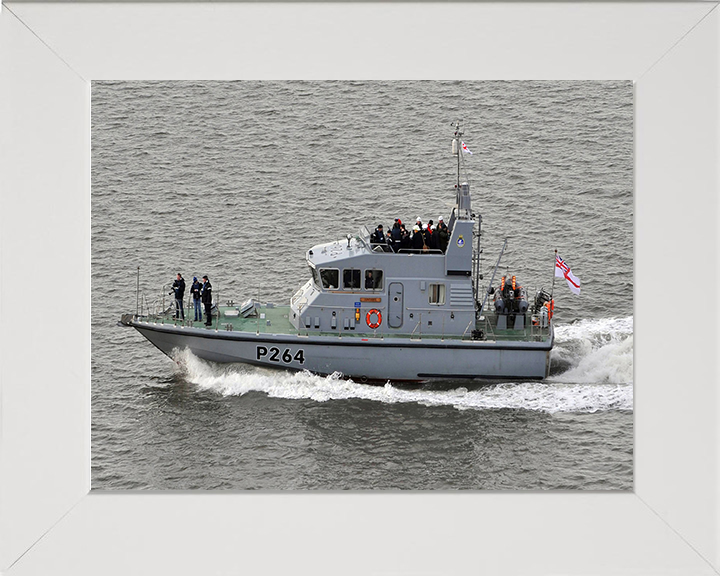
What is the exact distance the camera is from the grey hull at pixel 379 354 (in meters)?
20.7

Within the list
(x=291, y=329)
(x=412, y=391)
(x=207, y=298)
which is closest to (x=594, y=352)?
(x=412, y=391)

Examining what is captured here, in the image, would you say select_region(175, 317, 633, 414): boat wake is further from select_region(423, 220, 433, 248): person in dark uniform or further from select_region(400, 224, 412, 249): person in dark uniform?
select_region(423, 220, 433, 248): person in dark uniform

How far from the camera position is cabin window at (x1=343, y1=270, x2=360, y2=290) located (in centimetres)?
2081

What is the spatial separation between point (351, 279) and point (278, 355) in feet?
6.56

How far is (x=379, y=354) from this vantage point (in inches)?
819

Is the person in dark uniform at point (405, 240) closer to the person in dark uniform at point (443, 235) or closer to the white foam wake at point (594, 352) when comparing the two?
the person in dark uniform at point (443, 235)

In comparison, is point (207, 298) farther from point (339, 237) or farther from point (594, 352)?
point (594, 352)

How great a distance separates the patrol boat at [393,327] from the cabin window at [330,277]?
0.02 m

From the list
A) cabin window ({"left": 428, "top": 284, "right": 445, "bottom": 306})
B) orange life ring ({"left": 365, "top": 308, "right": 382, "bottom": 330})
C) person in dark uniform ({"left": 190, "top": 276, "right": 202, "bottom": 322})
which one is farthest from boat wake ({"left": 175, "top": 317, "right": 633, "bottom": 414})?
cabin window ({"left": 428, "top": 284, "right": 445, "bottom": 306})

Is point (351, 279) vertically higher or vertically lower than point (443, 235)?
lower

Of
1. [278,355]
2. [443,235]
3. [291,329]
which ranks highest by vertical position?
[443,235]
